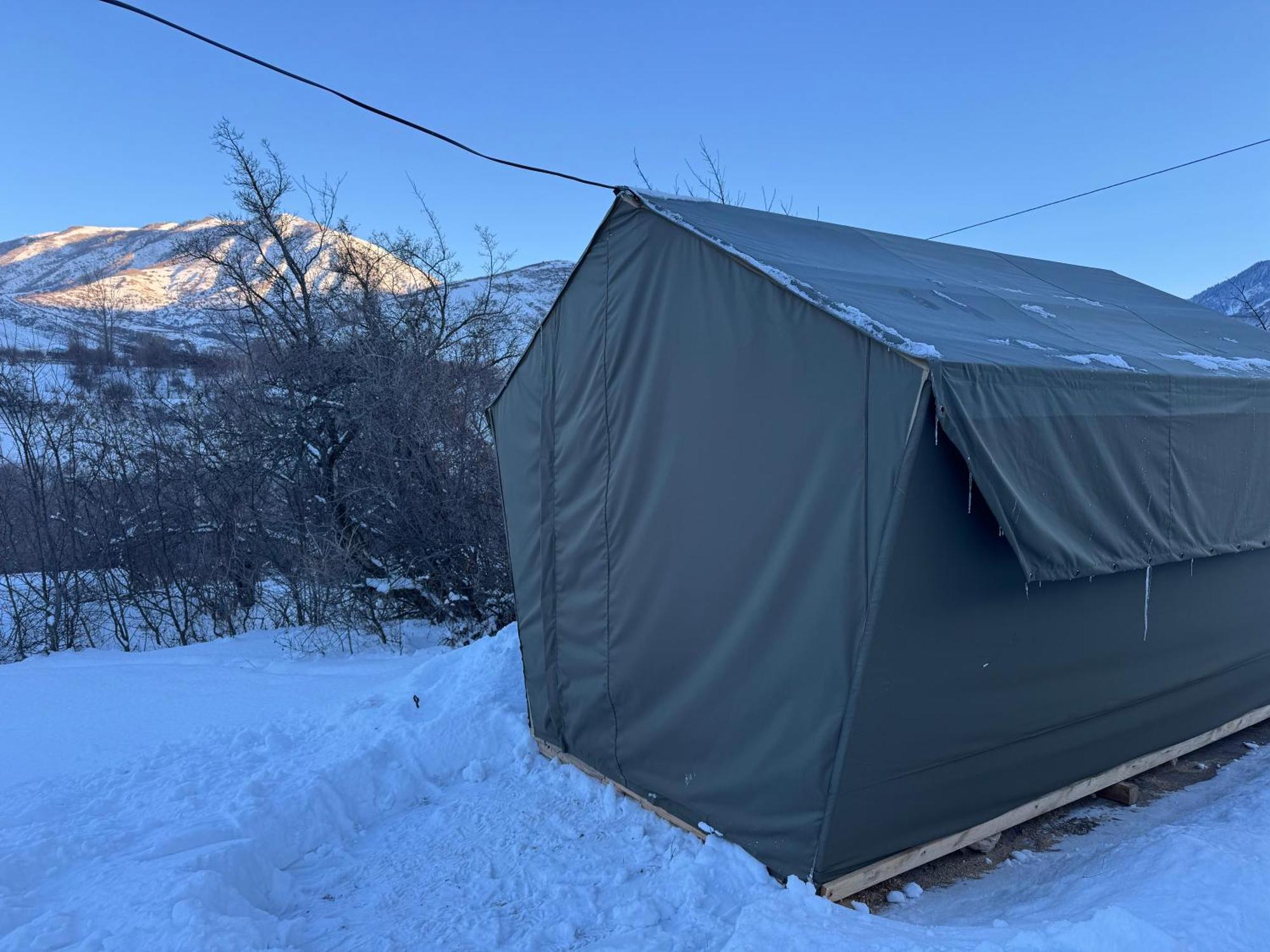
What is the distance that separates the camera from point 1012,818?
3.80 metres

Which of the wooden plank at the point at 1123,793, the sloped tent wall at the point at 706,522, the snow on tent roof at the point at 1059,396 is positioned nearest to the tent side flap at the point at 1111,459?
the snow on tent roof at the point at 1059,396

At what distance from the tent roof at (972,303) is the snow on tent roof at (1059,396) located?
0.06 ft

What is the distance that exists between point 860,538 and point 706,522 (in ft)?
2.83

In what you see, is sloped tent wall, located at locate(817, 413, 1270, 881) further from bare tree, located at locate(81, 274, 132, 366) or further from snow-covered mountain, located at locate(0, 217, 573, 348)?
bare tree, located at locate(81, 274, 132, 366)

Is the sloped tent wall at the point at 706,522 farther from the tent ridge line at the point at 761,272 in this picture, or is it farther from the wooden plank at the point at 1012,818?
the wooden plank at the point at 1012,818

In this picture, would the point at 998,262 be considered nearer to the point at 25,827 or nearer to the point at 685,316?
the point at 685,316

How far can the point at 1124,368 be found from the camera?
3.90 metres

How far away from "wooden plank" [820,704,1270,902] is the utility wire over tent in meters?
0.04

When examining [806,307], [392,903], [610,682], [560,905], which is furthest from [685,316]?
[392,903]

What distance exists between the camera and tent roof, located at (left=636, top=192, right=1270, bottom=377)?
135 inches

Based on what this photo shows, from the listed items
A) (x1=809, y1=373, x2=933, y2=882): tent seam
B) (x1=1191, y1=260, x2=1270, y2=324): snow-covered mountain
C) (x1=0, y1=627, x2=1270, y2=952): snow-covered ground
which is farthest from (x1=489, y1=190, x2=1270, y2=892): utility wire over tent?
(x1=1191, y1=260, x2=1270, y2=324): snow-covered mountain

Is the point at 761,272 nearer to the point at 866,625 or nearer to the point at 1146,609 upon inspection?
the point at 866,625

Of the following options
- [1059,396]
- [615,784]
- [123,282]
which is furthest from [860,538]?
[123,282]

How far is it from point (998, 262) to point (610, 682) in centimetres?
468
